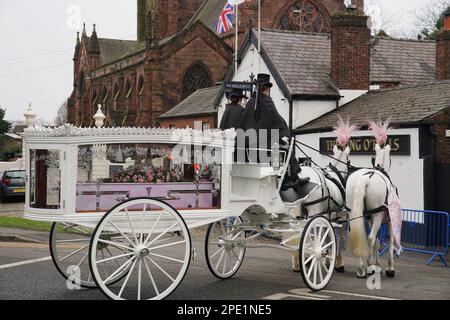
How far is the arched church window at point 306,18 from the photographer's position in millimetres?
45062

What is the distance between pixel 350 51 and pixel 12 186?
1648 centimetres

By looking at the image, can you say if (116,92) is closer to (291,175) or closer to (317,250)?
(291,175)

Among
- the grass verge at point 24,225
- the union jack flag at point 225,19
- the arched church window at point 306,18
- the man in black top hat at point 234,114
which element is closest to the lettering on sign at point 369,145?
the man in black top hat at point 234,114

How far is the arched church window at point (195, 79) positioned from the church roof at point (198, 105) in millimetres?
7920

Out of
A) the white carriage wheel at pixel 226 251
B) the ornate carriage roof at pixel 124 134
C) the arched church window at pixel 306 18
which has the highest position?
the arched church window at pixel 306 18

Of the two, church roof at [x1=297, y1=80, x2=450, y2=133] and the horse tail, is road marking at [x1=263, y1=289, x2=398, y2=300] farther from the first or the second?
church roof at [x1=297, y1=80, x2=450, y2=133]

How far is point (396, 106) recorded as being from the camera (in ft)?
59.2

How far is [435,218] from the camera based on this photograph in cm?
1427

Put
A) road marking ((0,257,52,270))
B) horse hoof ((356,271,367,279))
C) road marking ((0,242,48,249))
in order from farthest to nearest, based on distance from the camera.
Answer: road marking ((0,242,48,249)), road marking ((0,257,52,270)), horse hoof ((356,271,367,279))

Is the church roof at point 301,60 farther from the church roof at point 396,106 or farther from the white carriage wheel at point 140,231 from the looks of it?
the white carriage wheel at point 140,231

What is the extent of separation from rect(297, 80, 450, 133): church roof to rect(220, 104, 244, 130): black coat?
26.0 feet

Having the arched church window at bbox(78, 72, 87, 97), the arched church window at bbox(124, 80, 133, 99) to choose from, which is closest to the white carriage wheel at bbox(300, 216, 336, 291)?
the arched church window at bbox(124, 80, 133, 99)

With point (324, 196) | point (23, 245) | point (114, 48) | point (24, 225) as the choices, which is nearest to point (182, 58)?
point (24, 225)

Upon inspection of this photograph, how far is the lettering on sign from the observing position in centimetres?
1626
